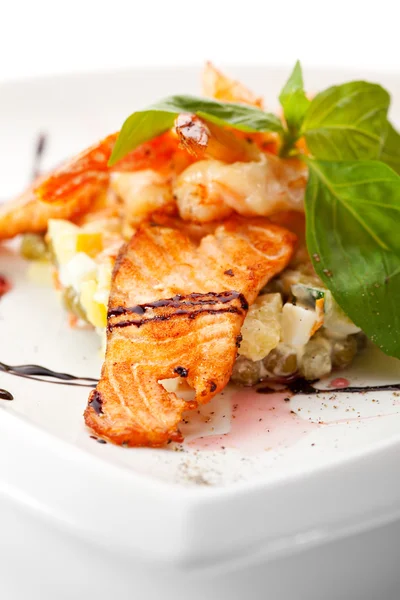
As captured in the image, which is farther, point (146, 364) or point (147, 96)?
point (147, 96)

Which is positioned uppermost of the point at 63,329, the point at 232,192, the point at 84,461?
the point at 232,192

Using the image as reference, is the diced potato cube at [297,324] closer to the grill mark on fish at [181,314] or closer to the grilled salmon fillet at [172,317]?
the grilled salmon fillet at [172,317]

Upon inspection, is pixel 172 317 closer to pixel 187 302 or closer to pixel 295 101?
pixel 187 302

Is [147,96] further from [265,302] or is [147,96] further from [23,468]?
[23,468]

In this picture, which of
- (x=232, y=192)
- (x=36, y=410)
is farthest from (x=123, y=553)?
(x=232, y=192)

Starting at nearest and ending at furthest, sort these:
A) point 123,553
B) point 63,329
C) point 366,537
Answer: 1. point 123,553
2. point 366,537
3. point 63,329

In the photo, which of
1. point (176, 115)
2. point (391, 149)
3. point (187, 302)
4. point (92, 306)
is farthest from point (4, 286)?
point (391, 149)

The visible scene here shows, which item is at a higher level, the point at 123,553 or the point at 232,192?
the point at 232,192

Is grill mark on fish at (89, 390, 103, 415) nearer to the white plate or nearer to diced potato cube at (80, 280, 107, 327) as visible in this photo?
the white plate
